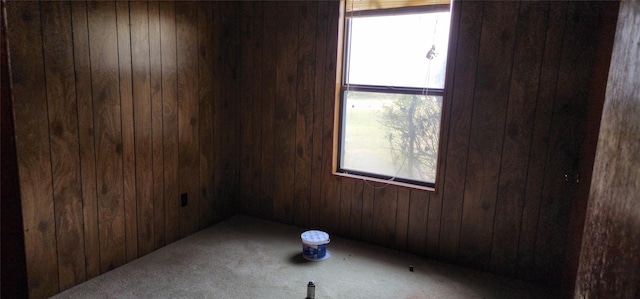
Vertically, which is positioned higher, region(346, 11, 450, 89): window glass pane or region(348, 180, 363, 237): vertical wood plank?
region(346, 11, 450, 89): window glass pane

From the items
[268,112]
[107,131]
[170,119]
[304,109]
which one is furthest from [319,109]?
[107,131]

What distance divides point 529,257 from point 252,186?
2.20 metres

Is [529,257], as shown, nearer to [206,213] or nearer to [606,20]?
[606,20]

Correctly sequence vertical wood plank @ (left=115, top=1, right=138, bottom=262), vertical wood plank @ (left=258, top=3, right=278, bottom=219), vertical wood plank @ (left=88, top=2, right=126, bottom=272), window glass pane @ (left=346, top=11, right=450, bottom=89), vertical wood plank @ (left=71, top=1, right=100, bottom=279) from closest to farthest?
vertical wood plank @ (left=71, top=1, right=100, bottom=279) < vertical wood plank @ (left=88, top=2, right=126, bottom=272) < vertical wood plank @ (left=115, top=1, right=138, bottom=262) < window glass pane @ (left=346, top=11, right=450, bottom=89) < vertical wood plank @ (left=258, top=3, right=278, bottom=219)

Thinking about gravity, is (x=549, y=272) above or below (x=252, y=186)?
below

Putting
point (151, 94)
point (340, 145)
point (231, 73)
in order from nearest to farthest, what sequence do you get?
point (151, 94) < point (340, 145) < point (231, 73)

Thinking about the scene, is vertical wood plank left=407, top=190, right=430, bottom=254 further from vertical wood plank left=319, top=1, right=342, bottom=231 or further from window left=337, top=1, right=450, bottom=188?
vertical wood plank left=319, top=1, right=342, bottom=231

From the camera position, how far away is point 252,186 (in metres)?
3.53

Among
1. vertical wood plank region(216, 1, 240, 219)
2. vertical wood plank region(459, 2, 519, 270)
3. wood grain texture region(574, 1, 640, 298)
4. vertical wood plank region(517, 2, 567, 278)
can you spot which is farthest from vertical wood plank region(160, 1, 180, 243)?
wood grain texture region(574, 1, 640, 298)

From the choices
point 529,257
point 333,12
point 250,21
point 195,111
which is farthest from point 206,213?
point 529,257

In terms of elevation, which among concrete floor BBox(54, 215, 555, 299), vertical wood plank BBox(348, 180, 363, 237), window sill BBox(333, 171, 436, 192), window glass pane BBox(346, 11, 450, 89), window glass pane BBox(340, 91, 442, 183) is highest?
window glass pane BBox(346, 11, 450, 89)

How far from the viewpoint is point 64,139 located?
2164 mm

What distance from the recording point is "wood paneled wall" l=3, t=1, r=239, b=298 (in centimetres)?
204

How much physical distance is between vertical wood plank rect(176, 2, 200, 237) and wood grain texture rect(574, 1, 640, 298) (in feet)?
8.27
